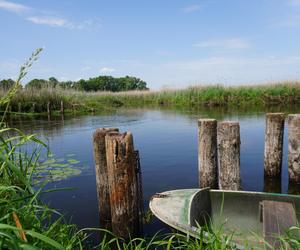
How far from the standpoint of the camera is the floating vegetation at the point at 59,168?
776cm

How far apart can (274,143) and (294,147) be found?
41cm

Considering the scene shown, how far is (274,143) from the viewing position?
655 cm

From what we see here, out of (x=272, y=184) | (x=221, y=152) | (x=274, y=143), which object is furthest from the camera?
(x=272, y=184)

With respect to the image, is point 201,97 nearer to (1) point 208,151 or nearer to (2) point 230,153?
(1) point 208,151

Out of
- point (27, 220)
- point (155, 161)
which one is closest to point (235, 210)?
point (27, 220)

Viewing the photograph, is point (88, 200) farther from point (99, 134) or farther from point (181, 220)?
point (181, 220)

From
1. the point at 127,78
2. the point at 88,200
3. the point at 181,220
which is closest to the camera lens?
the point at 181,220

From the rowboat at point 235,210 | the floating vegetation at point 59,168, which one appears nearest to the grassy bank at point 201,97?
the floating vegetation at point 59,168

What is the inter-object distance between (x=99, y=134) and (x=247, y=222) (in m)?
2.75

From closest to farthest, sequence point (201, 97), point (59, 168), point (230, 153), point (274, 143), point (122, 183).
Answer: point (122, 183) → point (230, 153) → point (274, 143) → point (59, 168) → point (201, 97)

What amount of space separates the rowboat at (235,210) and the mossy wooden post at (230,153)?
0.87m

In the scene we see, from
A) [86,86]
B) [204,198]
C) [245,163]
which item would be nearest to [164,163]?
[245,163]

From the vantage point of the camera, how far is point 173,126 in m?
16.2

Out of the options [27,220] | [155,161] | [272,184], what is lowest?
[272,184]
